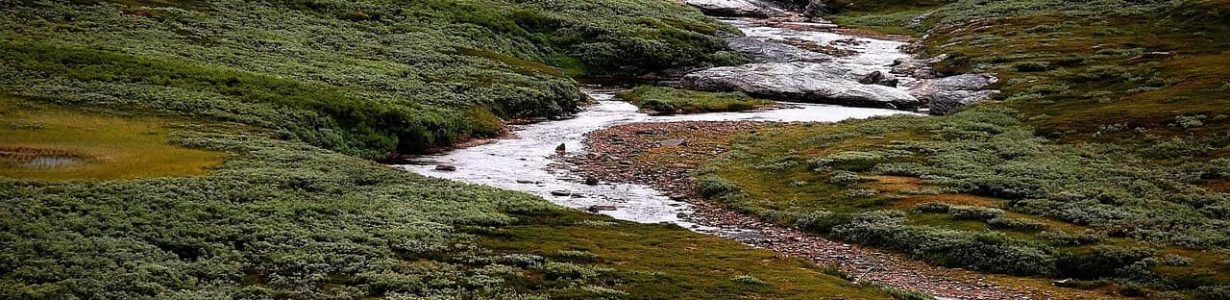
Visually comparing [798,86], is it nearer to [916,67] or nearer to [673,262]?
[916,67]

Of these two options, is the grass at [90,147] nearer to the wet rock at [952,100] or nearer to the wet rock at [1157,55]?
the wet rock at [952,100]

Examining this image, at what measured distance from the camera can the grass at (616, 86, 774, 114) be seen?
244ft

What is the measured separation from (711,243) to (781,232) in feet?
18.1

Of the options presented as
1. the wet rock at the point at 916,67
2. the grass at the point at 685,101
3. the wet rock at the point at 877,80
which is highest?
the grass at the point at 685,101

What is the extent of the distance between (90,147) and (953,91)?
56380mm

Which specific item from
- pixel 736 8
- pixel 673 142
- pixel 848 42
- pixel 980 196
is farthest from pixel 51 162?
pixel 736 8

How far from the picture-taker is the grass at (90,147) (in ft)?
120

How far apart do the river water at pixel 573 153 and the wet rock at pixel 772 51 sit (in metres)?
20.0

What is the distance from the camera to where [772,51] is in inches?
3964

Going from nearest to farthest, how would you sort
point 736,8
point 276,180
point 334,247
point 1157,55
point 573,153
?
1. point 334,247
2. point 276,180
3. point 573,153
4. point 1157,55
5. point 736,8

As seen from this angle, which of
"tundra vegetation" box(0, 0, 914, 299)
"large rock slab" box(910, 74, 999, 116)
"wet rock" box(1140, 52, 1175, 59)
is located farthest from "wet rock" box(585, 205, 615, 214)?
"wet rock" box(1140, 52, 1175, 59)

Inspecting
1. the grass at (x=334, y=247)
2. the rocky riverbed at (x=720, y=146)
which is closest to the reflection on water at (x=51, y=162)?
the grass at (x=334, y=247)

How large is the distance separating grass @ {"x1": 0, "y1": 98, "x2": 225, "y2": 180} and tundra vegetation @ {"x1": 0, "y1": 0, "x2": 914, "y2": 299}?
0.50 ft

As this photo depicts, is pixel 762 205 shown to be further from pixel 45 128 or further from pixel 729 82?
pixel 729 82
